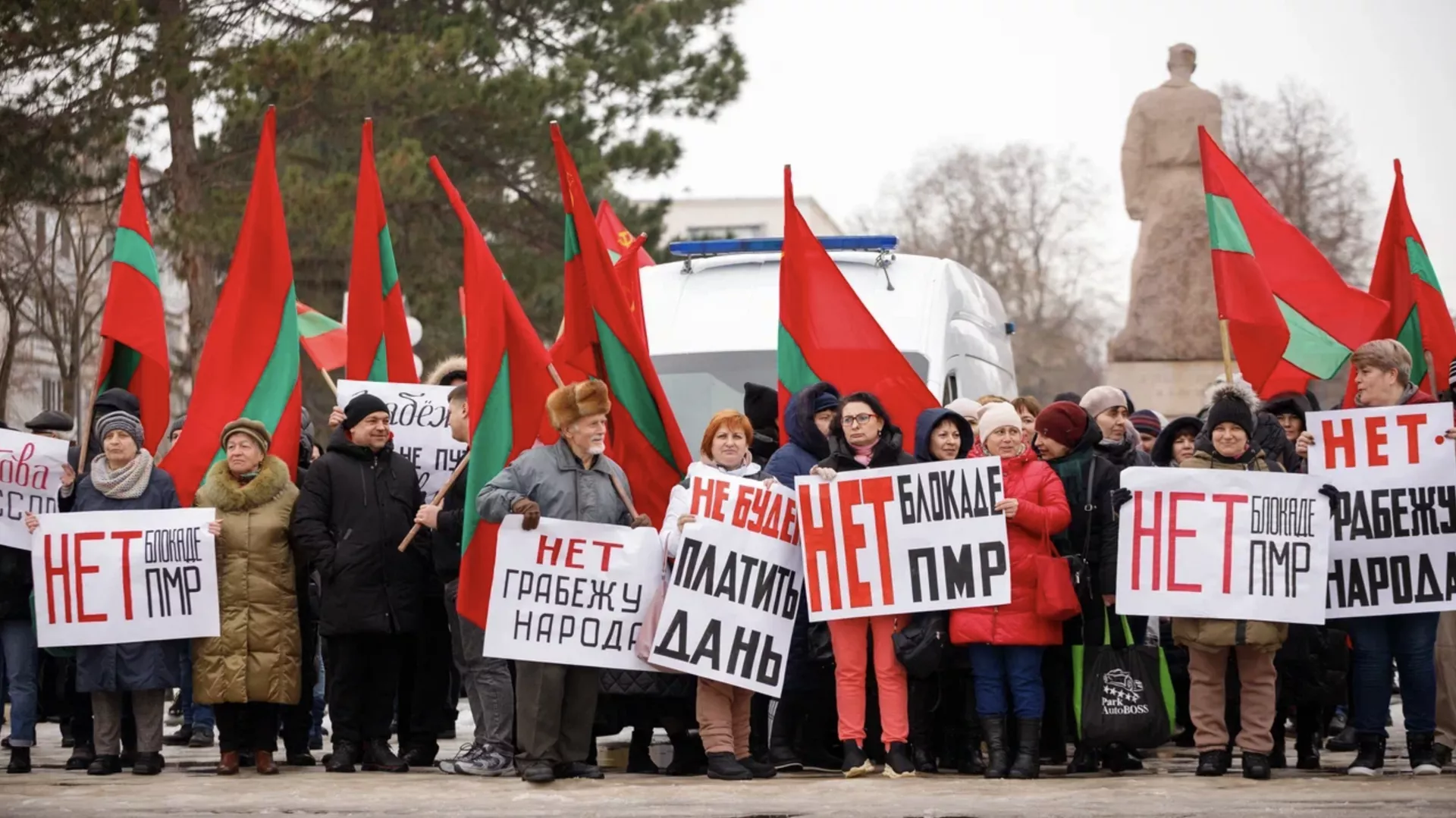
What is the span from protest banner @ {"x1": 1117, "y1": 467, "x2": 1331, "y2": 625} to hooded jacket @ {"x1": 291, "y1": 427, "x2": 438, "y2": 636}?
11.2 ft

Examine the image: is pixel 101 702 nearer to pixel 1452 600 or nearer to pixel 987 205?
pixel 1452 600

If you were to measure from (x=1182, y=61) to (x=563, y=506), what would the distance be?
584 inches

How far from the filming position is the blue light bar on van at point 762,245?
13.4 m

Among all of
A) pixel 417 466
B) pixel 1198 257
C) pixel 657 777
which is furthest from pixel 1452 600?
pixel 1198 257

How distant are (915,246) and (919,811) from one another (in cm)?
5481

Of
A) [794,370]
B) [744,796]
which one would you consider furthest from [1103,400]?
[744,796]

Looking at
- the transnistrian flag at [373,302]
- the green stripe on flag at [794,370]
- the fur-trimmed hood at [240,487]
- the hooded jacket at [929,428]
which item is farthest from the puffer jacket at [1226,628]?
the transnistrian flag at [373,302]

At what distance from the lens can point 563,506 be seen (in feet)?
31.2

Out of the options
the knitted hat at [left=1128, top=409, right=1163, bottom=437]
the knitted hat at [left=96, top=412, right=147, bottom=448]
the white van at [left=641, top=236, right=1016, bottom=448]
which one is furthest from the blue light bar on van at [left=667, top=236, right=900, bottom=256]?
the knitted hat at [left=96, top=412, right=147, bottom=448]

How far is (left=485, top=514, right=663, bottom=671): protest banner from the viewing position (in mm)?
9430

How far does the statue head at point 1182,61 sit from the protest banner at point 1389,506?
535 inches

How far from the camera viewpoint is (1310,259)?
11.5 metres

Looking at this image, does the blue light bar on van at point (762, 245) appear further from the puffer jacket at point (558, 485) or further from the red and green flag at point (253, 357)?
the puffer jacket at point (558, 485)

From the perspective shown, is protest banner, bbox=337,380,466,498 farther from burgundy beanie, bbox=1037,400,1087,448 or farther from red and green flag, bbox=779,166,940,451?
burgundy beanie, bbox=1037,400,1087,448
